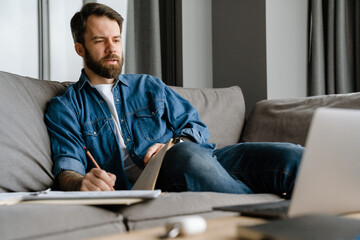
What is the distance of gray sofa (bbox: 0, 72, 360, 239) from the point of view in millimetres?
921

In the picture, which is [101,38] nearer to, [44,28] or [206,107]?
[206,107]

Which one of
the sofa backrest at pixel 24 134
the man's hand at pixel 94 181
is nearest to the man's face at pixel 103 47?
the sofa backrest at pixel 24 134

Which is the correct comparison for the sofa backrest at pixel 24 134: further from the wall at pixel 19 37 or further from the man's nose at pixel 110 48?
the wall at pixel 19 37

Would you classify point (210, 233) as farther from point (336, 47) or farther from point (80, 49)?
point (336, 47)

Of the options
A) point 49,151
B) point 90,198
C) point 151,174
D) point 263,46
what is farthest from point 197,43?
point 90,198

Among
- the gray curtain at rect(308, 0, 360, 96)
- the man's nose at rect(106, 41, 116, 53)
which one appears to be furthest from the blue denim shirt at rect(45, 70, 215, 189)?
the gray curtain at rect(308, 0, 360, 96)

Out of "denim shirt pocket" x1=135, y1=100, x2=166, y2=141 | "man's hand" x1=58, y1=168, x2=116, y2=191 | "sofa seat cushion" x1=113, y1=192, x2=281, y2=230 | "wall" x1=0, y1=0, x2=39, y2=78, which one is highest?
"wall" x1=0, y1=0, x2=39, y2=78

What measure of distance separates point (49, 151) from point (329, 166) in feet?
3.80

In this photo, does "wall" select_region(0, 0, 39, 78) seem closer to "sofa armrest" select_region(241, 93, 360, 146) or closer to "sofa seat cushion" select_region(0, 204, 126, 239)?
"sofa armrest" select_region(241, 93, 360, 146)

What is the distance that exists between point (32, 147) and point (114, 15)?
29.5 inches

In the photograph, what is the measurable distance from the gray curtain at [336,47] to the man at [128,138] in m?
1.27

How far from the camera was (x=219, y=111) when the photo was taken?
7.08ft

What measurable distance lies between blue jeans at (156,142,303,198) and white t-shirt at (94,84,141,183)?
246mm

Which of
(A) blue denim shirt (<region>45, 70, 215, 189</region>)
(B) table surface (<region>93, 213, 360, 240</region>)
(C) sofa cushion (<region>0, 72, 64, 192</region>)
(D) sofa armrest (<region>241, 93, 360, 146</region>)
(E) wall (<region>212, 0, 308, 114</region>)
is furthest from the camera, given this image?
(E) wall (<region>212, 0, 308, 114</region>)
